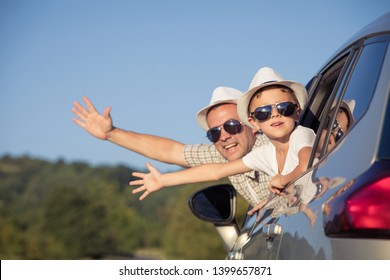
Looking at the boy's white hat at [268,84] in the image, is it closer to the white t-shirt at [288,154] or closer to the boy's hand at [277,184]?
the white t-shirt at [288,154]

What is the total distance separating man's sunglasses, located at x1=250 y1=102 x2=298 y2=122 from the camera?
497 centimetres

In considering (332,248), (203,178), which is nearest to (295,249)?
(332,248)

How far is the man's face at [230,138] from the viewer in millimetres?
6125

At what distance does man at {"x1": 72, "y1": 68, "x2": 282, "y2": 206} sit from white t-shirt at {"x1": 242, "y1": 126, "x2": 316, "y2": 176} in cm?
35

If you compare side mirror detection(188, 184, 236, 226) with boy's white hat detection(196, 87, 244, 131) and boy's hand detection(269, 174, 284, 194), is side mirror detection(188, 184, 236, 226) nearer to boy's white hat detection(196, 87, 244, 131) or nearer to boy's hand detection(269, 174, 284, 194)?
boy's white hat detection(196, 87, 244, 131)

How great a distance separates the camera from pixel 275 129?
4.93 metres

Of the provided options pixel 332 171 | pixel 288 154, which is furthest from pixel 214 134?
pixel 332 171

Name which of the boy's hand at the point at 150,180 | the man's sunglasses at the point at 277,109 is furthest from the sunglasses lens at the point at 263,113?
the boy's hand at the point at 150,180

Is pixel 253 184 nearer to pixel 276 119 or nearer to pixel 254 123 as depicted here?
pixel 254 123

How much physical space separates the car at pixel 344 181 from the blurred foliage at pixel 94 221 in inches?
4285

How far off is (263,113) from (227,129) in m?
1.23

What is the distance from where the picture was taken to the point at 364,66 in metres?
3.60
